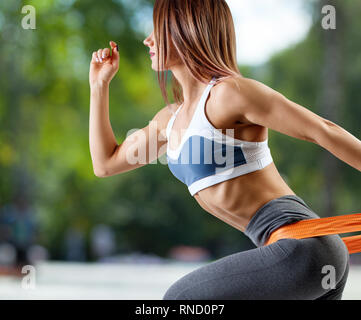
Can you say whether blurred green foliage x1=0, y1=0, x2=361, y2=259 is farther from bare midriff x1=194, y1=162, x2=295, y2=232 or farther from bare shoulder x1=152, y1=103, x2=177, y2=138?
bare midriff x1=194, y1=162, x2=295, y2=232

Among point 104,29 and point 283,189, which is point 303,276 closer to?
point 283,189

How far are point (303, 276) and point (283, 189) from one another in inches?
6.4

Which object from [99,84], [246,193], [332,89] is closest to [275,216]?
[246,193]

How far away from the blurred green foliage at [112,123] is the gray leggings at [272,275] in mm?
3594

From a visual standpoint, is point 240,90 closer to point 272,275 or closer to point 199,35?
point 199,35

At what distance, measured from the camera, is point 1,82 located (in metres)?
4.80

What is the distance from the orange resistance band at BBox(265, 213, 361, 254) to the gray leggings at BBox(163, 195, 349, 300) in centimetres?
1

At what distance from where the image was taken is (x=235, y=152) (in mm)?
875

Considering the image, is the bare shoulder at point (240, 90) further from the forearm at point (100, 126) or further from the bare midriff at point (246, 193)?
the forearm at point (100, 126)

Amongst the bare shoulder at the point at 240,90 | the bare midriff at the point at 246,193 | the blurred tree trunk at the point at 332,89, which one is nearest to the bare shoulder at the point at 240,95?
the bare shoulder at the point at 240,90

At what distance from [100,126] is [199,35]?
29cm

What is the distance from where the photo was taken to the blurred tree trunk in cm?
455

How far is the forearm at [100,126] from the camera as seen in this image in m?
1.07

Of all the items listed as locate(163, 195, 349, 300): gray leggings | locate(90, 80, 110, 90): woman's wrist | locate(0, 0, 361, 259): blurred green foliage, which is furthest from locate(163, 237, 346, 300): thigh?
locate(0, 0, 361, 259): blurred green foliage
